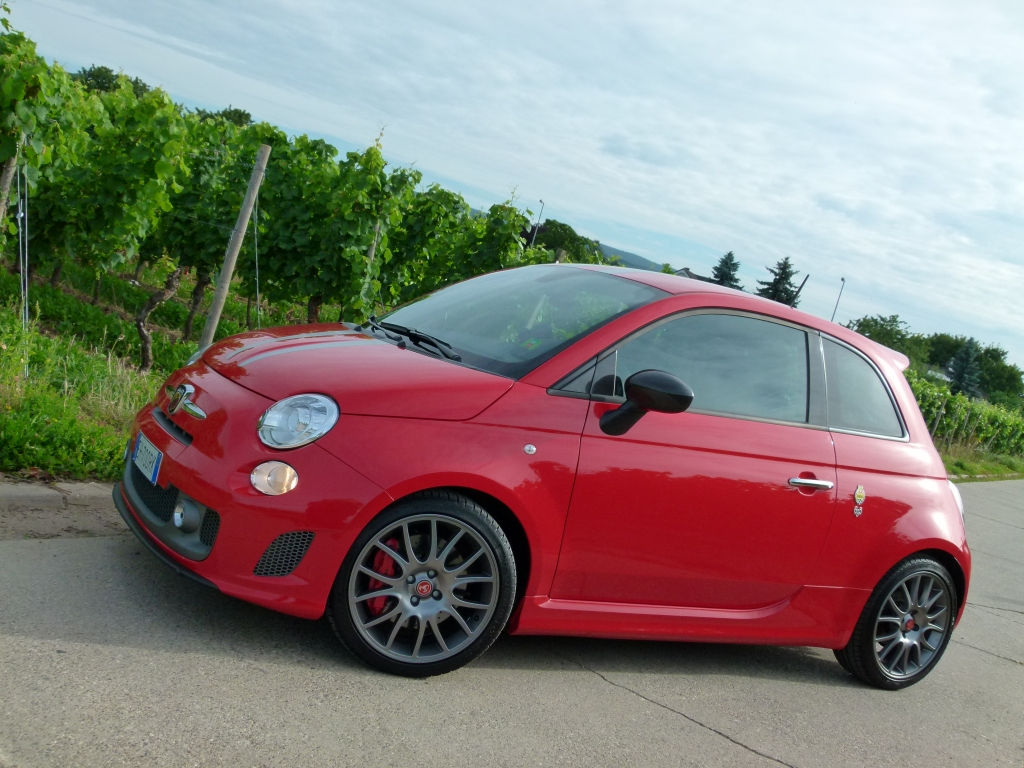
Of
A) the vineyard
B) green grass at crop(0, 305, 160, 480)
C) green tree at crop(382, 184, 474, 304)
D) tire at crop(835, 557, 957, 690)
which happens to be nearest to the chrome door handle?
tire at crop(835, 557, 957, 690)

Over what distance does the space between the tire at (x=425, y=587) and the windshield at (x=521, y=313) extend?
26.8 inches

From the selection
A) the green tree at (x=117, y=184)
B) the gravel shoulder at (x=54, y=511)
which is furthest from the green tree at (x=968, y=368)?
the gravel shoulder at (x=54, y=511)

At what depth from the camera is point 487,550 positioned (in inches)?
157

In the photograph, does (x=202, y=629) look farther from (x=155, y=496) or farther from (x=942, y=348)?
(x=942, y=348)

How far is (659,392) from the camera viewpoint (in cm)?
411

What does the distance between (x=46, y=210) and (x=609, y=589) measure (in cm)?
1188

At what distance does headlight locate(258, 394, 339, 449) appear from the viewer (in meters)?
3.74

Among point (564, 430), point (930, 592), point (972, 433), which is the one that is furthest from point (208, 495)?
point (972, 433)

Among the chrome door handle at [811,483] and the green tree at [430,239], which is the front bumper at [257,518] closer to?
the chrome door handle at [811,483]

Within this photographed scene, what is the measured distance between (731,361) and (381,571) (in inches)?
75.0

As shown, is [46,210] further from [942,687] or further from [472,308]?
[942,687]

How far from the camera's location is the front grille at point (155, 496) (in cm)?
396

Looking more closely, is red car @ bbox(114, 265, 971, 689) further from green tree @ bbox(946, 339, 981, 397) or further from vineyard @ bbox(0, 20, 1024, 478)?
green tree @ bbox(946, 339, 981, 397)

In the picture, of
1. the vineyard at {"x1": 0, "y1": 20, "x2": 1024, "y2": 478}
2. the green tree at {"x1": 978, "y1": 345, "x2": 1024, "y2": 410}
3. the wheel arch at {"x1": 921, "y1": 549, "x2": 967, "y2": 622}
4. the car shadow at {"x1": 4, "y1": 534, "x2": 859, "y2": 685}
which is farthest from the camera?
the green tree at {"x1": 978, "y1": 345, "x2": 1024, "y2": 410}
